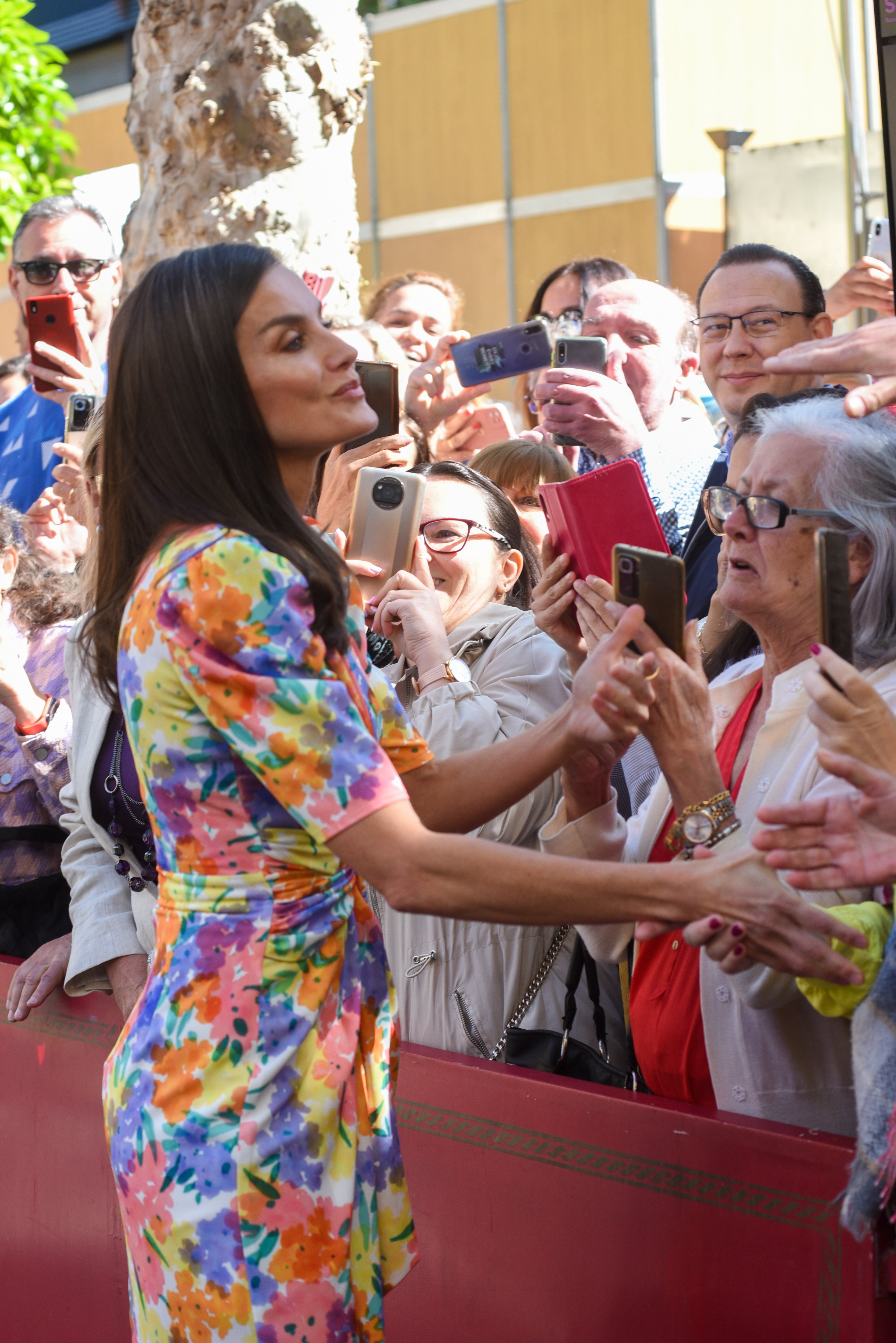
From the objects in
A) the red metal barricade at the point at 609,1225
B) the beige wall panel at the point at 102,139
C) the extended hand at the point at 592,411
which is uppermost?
the beige wall panel at the point at 102,139

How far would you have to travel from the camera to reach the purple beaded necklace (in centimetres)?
273

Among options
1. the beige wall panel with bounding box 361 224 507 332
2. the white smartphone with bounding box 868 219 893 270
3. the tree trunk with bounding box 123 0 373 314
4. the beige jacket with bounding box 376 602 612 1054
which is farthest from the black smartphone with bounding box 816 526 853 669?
the beige wall panel with bounding box 361 224 507 332

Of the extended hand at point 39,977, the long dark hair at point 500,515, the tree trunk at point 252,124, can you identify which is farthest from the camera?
the tree trunk at point 252,124

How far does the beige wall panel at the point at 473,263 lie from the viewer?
14.7 meters

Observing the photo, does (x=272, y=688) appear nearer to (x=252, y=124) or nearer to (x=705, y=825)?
(x=705, y=825)

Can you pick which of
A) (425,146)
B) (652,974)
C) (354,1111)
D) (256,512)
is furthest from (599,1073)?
(425,146)

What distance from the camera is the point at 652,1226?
2.14 meters

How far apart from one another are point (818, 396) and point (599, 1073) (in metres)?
1.28

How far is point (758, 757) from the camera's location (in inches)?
90.8

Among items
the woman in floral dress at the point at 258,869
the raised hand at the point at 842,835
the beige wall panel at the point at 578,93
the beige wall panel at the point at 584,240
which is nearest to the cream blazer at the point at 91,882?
the woman in floral dress at the point at 258,869

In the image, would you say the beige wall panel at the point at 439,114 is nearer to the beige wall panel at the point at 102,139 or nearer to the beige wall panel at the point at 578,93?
the beige wall panel at the point at 578,93

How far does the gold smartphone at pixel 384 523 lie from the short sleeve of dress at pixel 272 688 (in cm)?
129

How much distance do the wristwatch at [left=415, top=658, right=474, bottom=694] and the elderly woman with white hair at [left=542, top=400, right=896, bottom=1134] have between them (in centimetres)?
46

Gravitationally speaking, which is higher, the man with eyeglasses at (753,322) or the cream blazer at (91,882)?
the man with eyeglasses at (753,322)
